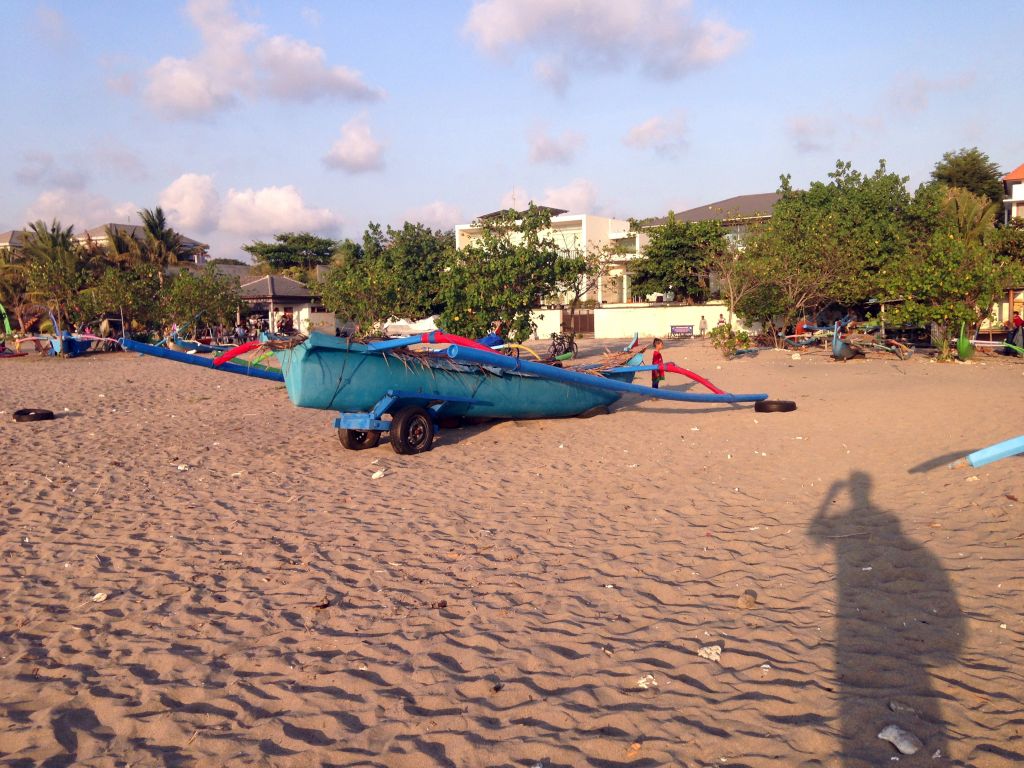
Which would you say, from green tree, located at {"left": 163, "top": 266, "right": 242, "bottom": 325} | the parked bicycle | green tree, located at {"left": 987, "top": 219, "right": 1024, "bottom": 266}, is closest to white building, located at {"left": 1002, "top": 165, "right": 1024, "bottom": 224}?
green tree, located at {"left": 987, "top": 219, "right": 1024, "bottom": 266}

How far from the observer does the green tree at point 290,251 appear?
65.6 m

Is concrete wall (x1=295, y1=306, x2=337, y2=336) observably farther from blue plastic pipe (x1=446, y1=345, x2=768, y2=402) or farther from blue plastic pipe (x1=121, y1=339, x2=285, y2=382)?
blue plastic pipe (x1=446, y1=345, x2=768, y2=402)

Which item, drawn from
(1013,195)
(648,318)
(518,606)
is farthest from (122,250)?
(1013,195)

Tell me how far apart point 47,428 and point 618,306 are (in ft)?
99.9

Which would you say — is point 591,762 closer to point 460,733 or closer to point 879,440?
point 460,733

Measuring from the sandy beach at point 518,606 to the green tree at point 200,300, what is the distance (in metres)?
25.5

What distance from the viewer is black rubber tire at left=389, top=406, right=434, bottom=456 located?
9234 mm

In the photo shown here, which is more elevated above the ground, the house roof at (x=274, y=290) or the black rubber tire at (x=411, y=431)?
the house roof at (x=274, y=290)

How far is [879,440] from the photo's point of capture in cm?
928

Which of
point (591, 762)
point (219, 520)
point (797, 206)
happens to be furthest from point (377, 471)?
point (797, 206)

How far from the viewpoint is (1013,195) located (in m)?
37.5

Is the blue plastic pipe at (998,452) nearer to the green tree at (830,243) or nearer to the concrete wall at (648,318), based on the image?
the green tree at (830,243)

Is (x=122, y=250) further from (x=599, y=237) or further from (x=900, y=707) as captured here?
(x=900, y=707)

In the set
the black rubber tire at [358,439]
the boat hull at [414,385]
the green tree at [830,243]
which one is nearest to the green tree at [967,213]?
the green tree at [830,243]
